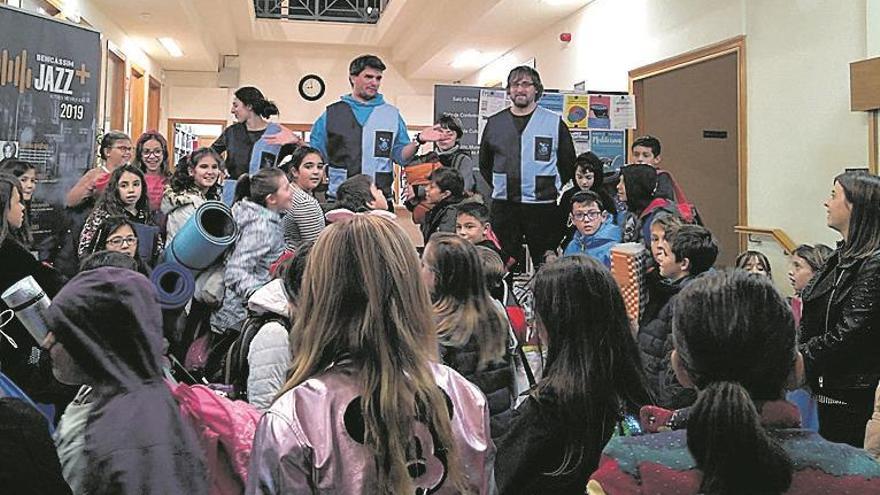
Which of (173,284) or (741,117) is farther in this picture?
(741,117)

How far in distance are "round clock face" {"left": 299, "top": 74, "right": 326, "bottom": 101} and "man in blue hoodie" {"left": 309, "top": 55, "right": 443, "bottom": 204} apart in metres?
8.87

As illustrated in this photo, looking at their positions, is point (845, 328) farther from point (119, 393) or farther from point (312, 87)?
point (312, 87)

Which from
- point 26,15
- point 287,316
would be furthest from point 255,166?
point 287,316

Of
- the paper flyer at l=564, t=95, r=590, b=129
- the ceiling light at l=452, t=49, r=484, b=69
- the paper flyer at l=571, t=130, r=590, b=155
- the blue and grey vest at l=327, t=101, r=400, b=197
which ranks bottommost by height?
the blue and grey vest at l=327, t=101, r=400, b=197

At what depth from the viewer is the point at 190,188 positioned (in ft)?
14.3

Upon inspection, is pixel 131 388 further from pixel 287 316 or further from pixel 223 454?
pixel 287 316

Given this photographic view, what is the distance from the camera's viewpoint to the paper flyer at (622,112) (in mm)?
7207

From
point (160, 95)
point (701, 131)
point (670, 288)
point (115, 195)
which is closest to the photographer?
point (670, 288)

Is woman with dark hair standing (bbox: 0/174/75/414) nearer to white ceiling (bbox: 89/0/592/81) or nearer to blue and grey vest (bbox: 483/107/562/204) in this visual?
blue and grey vest (bbox: 483/107/562/204)

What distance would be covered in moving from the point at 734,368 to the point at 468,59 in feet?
37.6

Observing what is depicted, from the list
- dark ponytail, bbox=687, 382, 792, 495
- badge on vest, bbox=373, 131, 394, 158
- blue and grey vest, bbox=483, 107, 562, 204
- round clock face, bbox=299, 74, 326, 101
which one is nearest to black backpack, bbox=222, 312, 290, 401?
dark ponytail, bbox=687, 382, 792, 495

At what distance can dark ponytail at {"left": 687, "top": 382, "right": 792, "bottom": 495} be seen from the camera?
116 cm

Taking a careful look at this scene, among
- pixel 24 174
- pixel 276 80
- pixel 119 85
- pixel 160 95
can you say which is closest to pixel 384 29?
pixel 276 80

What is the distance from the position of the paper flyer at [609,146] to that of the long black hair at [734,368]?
5.96m
